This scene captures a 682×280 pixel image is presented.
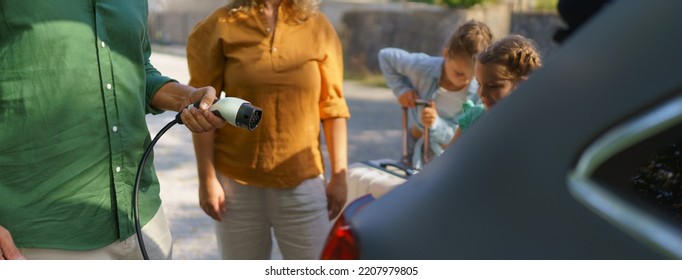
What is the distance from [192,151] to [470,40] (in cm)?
432

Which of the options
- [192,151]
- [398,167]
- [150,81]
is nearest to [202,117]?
[150,81]

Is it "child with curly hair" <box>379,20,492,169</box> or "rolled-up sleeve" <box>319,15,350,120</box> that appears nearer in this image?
"rolled-up sleeve" <box>319,15,350,120</box>

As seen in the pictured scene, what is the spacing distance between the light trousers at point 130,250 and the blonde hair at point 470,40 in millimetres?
1572

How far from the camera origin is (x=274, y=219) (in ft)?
10.0

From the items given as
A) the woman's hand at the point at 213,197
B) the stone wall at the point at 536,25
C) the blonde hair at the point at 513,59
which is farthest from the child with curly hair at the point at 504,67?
the stone wall at the point at 536,25

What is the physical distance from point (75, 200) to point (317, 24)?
1200 millimetres

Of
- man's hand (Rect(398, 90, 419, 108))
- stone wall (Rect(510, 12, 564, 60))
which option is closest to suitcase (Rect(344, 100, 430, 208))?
man's hand (Rect(398, 90, 419, 108))

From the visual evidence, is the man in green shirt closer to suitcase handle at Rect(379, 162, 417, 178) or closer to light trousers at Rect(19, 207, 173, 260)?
light trousers at Rect(19, 207, 173, 260)

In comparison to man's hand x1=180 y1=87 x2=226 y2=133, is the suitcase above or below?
below

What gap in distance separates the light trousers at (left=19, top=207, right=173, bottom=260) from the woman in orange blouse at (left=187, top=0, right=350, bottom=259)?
66cm

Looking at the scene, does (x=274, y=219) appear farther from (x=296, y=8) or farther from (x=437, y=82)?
(x=437, y=82)

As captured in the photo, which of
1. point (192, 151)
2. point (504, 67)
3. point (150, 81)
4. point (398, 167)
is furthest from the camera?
point (192, 151)

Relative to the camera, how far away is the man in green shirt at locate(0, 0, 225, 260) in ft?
6.33
